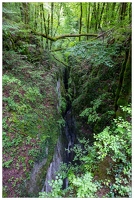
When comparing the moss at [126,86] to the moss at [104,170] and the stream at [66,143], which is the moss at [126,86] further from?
the stream at [66,143]

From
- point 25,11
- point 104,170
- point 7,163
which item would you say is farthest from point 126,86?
point 25,11

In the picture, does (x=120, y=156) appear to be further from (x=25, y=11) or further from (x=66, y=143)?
(x=25, y=11)

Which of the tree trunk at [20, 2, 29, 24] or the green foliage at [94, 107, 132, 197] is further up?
the tree trunk at [20, 2, 29, 24]

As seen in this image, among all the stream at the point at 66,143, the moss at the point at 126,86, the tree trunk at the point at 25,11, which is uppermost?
the tree trunk at the point at 25,11

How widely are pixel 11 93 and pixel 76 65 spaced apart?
5781 mm

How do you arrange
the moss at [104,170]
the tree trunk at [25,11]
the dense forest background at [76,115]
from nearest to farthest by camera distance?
the dense forest background at [76,115]
the moss at [104,170]
the tree trunk at [25,11]

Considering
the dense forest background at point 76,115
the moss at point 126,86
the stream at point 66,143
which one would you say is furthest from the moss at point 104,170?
the stream at point 66,143

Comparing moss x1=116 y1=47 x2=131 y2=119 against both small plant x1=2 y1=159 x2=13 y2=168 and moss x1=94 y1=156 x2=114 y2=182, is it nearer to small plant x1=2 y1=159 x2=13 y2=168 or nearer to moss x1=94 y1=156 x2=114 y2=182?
moss x1=94 y1=156 x2=114 y2=182

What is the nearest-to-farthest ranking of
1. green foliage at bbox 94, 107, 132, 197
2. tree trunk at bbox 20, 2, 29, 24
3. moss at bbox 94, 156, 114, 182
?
green foliage at bbox 94, 107, 132, 197 < moss at bbox 94, 156, 114, 182 < tree trunk at bbox 20, 2, 29, 24

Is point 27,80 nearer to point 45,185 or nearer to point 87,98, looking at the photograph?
point 87,98

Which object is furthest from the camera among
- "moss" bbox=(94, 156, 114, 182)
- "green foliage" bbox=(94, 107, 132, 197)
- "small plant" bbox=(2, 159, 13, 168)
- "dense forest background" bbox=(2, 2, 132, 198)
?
"small plant" bbox=(2, 159, 13, 168)

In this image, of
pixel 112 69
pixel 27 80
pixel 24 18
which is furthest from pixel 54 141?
pixel 24 18

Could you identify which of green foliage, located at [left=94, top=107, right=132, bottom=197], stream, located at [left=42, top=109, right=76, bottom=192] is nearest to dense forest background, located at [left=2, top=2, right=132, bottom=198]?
green foliage, located at [left=94, top=107, right=132, bottom=197]

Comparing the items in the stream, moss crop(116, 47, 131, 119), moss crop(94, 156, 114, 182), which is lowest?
the stream
